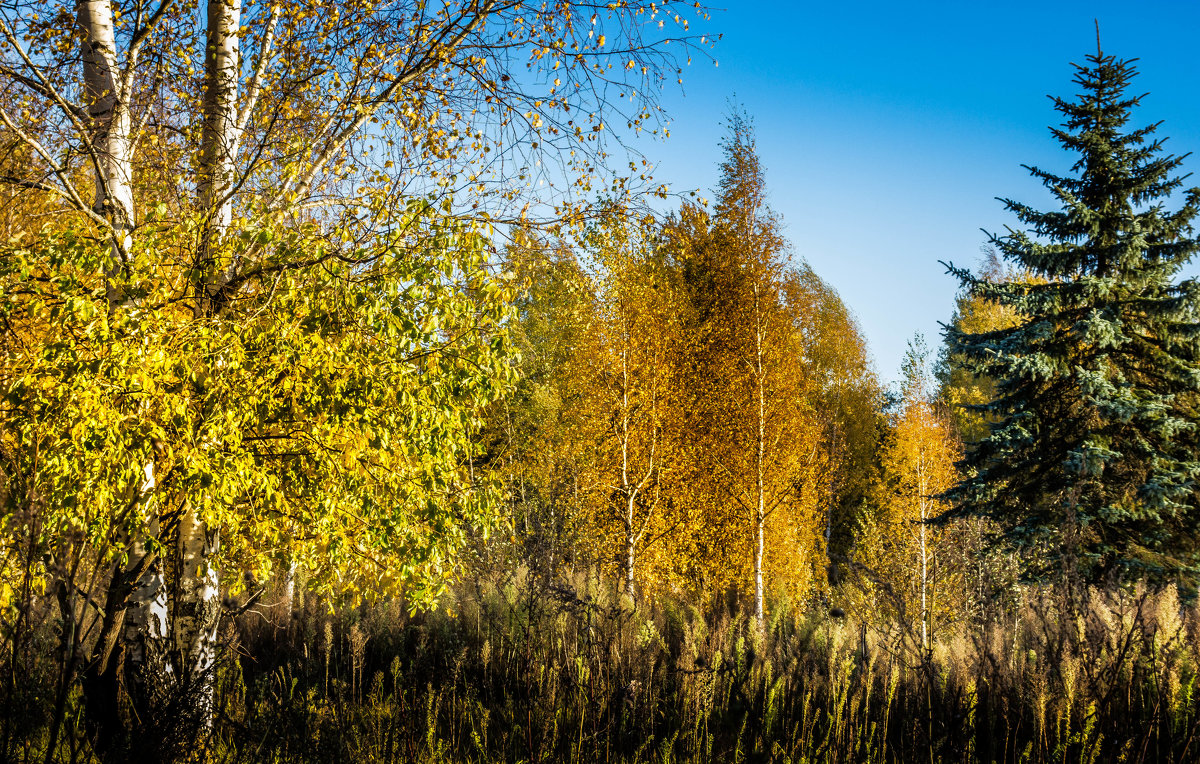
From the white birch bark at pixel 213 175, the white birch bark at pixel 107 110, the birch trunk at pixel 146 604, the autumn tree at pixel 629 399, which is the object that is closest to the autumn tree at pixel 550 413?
the autumn tree at pixel 629 399

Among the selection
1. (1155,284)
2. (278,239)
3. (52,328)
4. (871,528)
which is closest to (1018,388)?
(1155,284)

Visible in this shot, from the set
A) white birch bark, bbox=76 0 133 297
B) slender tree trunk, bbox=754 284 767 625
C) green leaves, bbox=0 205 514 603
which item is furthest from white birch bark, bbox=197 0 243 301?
slender tree trunk, bbox=754 284 767 625

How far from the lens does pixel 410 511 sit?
482cm

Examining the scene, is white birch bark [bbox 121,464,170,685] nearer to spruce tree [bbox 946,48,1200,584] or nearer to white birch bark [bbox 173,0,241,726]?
white birch bark [bbox 173,0,241,726]

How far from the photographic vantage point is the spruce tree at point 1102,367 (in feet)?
33.8

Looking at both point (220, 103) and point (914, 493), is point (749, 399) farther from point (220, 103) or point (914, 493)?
point (220, 103)

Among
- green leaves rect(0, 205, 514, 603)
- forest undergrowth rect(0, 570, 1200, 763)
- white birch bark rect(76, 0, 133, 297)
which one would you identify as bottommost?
forest undergrowth rect(0, 570, 1200, 763)

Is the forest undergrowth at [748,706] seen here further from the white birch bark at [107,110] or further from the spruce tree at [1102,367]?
the spruce tree at [1102,367]

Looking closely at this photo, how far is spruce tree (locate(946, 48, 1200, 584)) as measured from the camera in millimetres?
10289

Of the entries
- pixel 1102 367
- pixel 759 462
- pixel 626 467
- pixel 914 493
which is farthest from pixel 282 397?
pixel 914 493

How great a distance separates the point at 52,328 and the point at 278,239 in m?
1.42

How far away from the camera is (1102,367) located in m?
10.7

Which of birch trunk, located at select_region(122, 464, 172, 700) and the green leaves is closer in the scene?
the green leaves

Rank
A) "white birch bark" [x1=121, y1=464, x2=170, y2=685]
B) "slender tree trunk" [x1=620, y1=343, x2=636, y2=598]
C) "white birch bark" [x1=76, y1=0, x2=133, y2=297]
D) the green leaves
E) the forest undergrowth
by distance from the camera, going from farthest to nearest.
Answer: "slender tree trunk" [x1=620, y1=343, x2=636, y2=598] < "white birch bark" [x1=76, y1=0, x2=133, y2=297] < "white birch bark" [x1=121, y1=464, x2=170, y2=685] < the green leaves < the forest undergrowth
